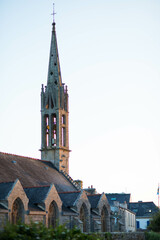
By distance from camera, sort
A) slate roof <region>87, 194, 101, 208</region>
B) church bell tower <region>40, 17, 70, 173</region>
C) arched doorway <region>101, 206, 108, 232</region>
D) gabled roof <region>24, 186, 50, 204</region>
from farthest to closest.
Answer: church bell tower <region>40, 17, 70, 173</region>, arched doorway <region>101, 206, 108, 232</region>, slate roof <region>87, 194, 101, 208</region>, gabled roof <region>24, 186, 50, 204</region>

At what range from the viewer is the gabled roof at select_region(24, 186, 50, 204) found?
113ft

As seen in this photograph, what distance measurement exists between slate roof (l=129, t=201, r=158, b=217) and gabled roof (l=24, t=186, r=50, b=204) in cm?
4302

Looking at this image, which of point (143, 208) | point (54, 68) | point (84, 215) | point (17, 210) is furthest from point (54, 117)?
point (143, 208)

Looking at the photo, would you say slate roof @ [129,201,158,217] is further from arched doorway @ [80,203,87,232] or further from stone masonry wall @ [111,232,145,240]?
stone masonry wall @ [111,232,145,240]

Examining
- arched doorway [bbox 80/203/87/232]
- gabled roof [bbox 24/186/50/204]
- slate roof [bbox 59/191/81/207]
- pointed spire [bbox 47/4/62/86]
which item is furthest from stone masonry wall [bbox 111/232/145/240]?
pointed spire [bbox 47/4/62/86]

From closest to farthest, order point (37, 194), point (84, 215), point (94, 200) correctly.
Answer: point (37, 194), point (84, 215), point (94, 200)

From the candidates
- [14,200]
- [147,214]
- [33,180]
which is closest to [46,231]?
[14,200]

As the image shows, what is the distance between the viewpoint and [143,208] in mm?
76125

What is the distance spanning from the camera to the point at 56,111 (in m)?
51.0

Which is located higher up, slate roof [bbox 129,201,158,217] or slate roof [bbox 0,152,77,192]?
slate roof [bbox 0,152,77,192]

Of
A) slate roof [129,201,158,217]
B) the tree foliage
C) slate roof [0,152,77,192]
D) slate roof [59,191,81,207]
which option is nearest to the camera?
the tree foliage

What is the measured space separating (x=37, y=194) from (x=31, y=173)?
6440 millimetres

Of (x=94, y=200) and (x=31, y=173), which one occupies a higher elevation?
(x=31, y=173)

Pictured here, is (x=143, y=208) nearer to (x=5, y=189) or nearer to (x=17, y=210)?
(x=17, y=210)
